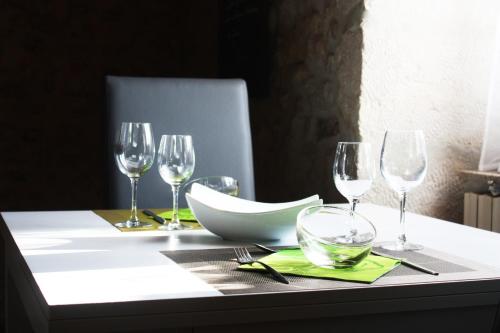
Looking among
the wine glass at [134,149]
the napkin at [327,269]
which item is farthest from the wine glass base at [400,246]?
the wine glass at [134,149]

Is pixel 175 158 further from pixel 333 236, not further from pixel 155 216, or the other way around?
pixel 333 236

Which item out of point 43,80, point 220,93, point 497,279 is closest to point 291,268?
point 497,279

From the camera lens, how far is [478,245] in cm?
142

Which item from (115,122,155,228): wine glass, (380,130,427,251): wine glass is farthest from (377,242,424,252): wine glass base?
(115,122,155,228): wine glass

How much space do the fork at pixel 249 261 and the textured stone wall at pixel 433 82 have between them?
4.33 feet

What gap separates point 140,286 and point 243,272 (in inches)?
7.2

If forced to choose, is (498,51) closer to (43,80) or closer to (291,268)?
(291,268)

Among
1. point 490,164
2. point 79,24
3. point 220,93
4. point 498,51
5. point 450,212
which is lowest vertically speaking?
point 450,212

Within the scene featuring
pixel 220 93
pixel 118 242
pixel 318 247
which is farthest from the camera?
pixel 220 93

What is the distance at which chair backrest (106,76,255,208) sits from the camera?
2090 mm

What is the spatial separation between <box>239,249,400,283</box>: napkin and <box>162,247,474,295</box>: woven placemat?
0.01 m

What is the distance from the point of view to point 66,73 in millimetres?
4574

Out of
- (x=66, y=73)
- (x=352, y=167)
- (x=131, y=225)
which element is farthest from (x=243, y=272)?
(x=66, y=73)

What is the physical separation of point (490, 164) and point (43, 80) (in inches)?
116
